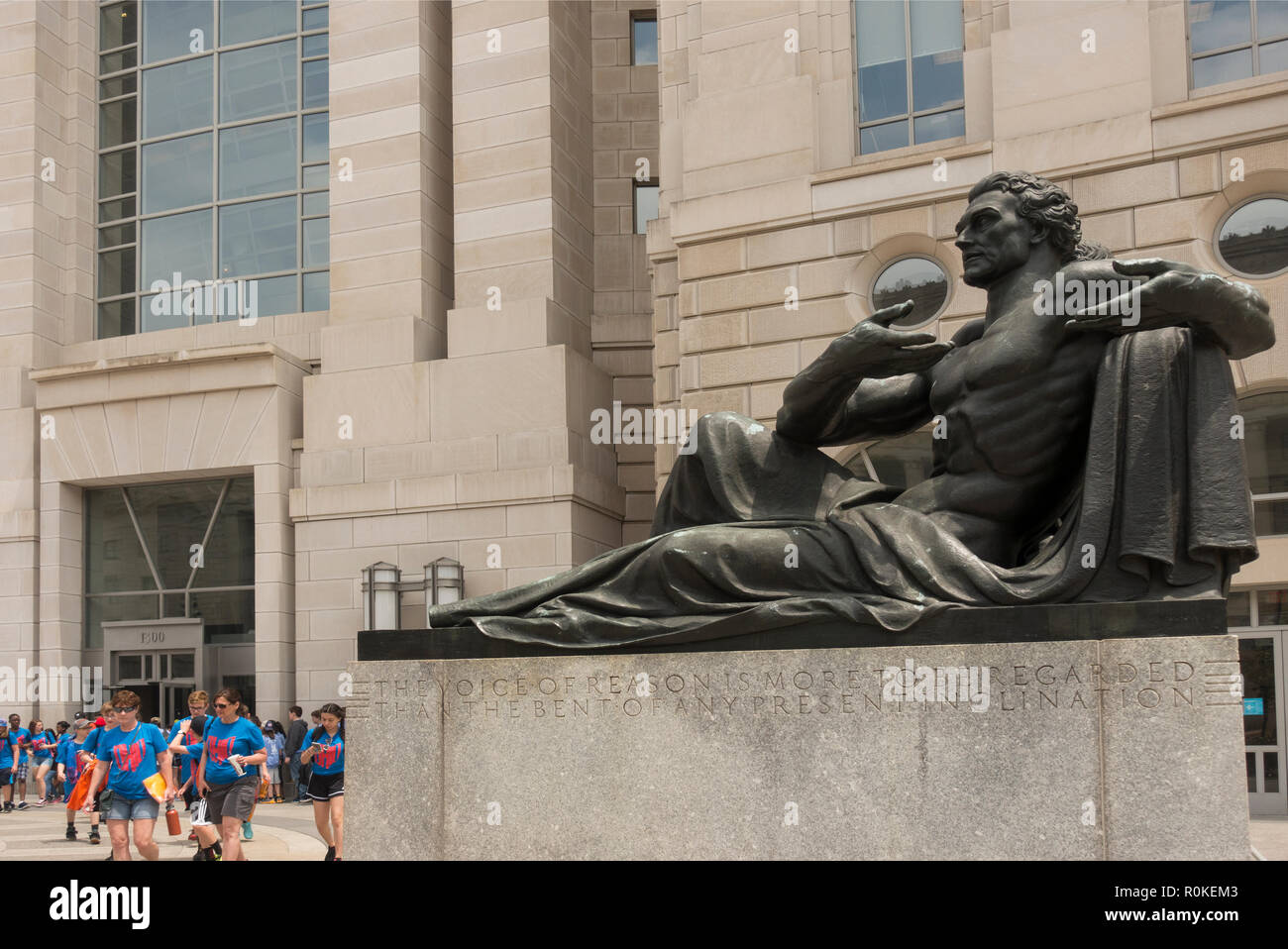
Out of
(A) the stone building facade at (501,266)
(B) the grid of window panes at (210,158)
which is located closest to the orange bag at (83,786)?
(A) the stone building facade at (501,266)

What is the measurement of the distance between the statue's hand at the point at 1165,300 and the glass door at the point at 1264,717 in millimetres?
12981

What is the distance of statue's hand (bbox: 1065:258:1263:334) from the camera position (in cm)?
584

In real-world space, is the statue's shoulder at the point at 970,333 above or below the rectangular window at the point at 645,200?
below

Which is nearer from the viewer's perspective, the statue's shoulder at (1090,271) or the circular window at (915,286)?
the statue's shoulder at (1090,271)

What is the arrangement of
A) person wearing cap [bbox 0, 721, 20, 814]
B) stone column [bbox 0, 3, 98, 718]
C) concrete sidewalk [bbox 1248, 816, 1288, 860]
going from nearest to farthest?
concrete sidewalk [bbox 1248, 816, 1288, 860]
person wearing cap [bbox 0, 721, 20, 814]
stone column [bbox 0, 3, 98, 718]

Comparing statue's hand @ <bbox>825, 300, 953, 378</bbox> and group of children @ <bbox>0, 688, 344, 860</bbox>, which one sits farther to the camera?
group of children @ <bbox>0, 688, 344, 860</bbox>

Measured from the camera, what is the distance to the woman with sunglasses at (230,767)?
38.7ft

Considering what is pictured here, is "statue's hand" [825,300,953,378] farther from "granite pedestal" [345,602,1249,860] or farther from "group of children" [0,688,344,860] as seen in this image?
"group of children" [0,688,344,860]

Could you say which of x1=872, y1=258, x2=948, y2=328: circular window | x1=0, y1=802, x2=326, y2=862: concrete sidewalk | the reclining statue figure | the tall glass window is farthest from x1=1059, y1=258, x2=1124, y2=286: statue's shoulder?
the tall glass window

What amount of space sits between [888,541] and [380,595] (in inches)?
720

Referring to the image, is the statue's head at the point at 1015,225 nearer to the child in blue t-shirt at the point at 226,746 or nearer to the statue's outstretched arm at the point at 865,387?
the statue's outstretched arm at the point at 865,387

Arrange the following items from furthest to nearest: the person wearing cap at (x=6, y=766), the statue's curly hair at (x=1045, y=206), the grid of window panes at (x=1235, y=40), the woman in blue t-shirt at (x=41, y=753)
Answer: the woman in blue t-shirt at (x=41, y=753) → the person wearing cap at (x=6, y=766) → the grid of window panes at (x=1235, y=40) → the statue's curly hair at (x=1045, y=206)

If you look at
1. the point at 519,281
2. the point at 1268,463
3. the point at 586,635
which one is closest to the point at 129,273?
the point at 519,281

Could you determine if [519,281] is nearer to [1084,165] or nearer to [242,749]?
[1084,165]
